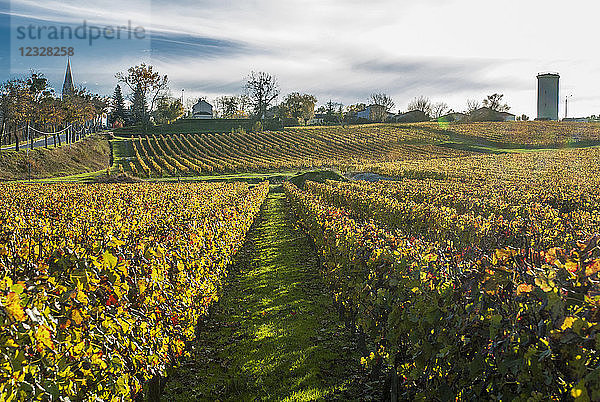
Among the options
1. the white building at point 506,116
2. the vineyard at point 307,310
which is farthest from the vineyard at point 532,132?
the vineyard at point 307,310

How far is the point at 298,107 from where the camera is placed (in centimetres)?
10081

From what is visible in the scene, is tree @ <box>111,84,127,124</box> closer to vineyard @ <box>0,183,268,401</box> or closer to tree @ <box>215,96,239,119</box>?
tree @ <box>215,96,239,119</box>

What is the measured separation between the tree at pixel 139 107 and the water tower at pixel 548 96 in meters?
87.1

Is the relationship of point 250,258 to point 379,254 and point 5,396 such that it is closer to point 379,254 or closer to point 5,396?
point 379,254

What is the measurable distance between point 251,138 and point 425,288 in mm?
71450

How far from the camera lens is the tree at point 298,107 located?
321ft

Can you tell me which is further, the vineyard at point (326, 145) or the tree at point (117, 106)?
the tree at point (117, 106)

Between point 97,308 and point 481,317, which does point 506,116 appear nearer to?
point 481,317

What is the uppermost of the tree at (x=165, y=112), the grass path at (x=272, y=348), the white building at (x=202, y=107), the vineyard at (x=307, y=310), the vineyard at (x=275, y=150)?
the white building at (x=202, y=107)

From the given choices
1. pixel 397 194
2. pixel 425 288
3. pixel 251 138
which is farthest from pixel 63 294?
pixel 251 138

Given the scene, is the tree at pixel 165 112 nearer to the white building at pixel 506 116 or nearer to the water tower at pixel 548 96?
the white building at pixel 506 116

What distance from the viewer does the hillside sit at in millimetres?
41844

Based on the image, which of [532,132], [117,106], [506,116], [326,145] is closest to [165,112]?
[117,106]

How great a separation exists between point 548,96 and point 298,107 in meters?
58.9
